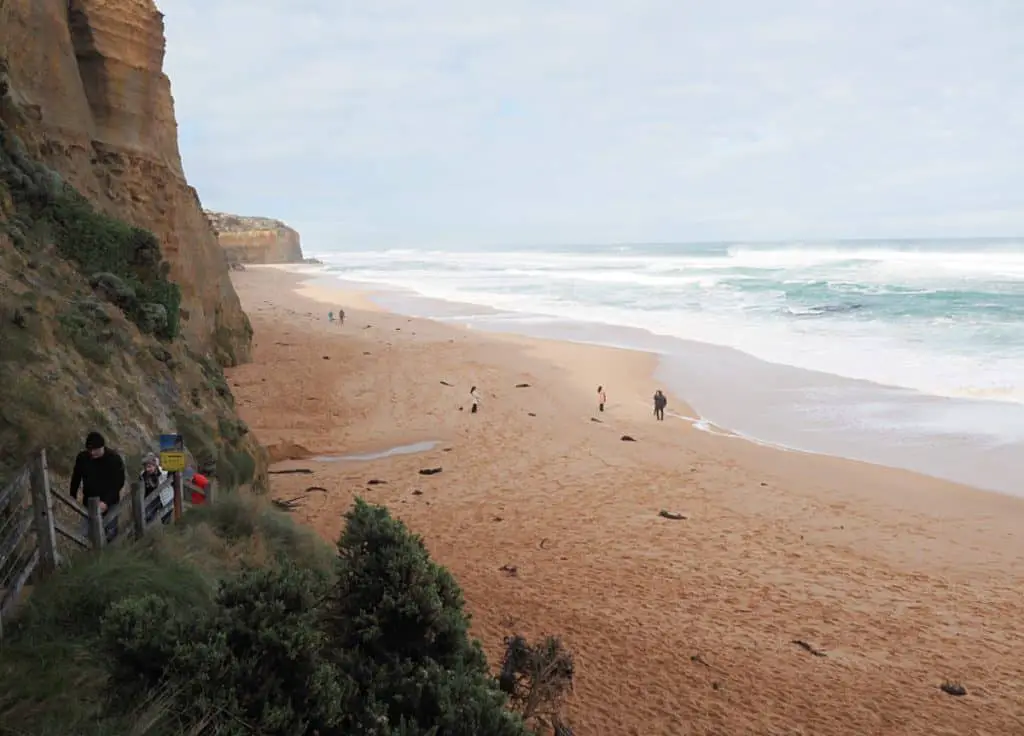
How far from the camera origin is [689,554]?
30.9 ft

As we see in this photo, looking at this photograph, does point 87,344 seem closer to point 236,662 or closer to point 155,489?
point 155,489

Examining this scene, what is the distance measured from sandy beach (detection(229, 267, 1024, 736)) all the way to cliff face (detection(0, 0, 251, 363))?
174 inches

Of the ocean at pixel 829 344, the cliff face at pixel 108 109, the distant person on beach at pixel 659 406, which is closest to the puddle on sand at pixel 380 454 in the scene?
the cliff face at pixel 108 109

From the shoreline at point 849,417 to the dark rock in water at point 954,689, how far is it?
6.64m

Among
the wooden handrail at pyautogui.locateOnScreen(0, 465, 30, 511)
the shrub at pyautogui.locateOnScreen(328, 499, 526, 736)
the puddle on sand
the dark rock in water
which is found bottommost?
the dark rock in water

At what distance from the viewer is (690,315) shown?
3703 centimetres

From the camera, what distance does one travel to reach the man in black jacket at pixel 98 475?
5.39 metres

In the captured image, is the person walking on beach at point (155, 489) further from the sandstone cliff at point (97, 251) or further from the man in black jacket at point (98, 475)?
the sandstone cliff at point (97, 251)

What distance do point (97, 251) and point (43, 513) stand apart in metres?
6.26

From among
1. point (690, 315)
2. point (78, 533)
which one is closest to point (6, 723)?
point (78, 533)

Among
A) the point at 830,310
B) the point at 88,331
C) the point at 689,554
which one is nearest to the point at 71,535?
the point at 88,331

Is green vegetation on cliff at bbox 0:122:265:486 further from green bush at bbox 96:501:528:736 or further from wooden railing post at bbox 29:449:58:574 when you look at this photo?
green bush at bbox 96:501:528:736

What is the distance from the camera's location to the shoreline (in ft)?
44.4

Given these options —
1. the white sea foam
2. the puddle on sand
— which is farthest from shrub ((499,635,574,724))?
the white sea foam
